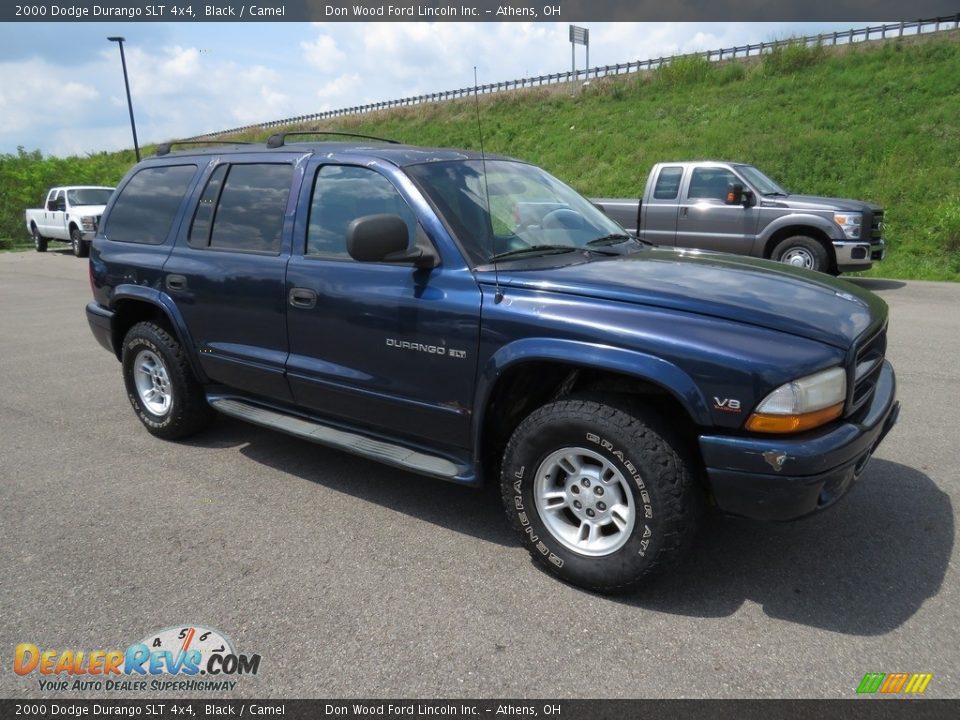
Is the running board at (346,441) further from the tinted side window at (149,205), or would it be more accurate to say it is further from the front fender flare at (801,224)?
the front fender flare at (801,224)

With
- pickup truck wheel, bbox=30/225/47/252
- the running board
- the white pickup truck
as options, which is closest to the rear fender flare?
the running board

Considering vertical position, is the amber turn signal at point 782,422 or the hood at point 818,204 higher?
the hood at point 818,204

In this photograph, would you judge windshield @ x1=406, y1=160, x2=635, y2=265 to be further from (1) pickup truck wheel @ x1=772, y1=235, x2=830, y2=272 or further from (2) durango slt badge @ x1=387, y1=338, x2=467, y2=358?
(1) pickup truck wheel @ x1=772, y1=235, x2=830, y2=272

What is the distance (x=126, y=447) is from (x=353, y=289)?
2302 millimetres

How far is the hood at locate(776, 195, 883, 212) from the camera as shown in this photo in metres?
10.6

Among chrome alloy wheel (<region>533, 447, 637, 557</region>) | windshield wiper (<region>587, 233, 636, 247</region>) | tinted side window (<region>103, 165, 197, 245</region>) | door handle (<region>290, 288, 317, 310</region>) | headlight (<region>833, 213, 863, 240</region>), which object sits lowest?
chrome alloy wheel (<region>533, 447, 637, 557</region>)

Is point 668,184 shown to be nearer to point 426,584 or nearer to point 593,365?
point 593,365

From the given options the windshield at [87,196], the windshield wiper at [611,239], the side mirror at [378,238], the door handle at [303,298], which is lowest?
the door handle at [303,298]

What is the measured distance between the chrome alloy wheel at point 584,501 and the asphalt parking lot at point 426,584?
0.23 m

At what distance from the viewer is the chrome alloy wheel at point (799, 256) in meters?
10.8

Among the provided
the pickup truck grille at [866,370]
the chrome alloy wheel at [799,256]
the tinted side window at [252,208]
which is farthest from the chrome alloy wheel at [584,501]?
the chrome alloy wheel at [799,256]

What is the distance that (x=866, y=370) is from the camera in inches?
122

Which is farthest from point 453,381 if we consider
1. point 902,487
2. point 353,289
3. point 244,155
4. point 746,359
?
point 902,487
